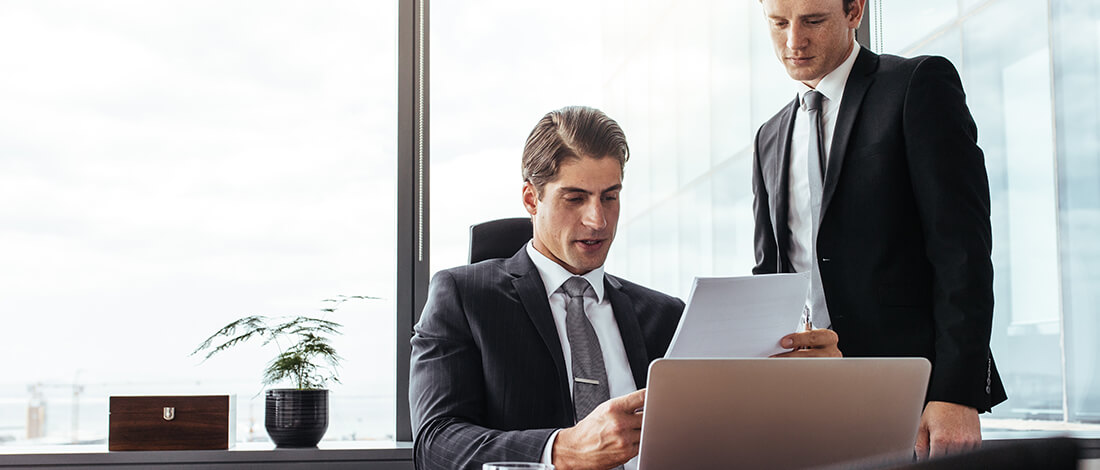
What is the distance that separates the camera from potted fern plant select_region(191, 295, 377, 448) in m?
2.88

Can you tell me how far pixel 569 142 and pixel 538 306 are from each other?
30cm

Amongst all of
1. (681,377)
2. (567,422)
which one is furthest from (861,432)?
(567,422)

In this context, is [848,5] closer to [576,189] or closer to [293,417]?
[576,189]

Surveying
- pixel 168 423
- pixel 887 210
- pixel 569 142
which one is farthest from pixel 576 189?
pixel 168 423

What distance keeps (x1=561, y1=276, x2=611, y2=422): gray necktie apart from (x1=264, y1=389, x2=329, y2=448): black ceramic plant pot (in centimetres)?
136

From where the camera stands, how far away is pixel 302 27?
10.6 ft

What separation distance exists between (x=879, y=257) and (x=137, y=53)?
7.99ft

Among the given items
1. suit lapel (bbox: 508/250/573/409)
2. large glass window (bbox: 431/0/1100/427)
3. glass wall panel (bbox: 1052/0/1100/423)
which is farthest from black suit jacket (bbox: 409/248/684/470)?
glass wall panel (bbox: 1052/0/1100/423)

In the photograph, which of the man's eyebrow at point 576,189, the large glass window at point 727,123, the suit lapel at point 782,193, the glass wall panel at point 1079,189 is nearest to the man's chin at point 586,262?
the man's eyebrow at point 576,189

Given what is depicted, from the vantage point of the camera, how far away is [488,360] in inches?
67.1

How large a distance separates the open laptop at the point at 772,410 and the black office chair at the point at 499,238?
107 centimetres

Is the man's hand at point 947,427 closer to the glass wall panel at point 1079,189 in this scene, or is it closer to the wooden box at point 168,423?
the glass wall panel at point 1079,189

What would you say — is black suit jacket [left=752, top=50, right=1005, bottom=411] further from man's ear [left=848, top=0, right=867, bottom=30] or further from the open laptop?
the open laptop

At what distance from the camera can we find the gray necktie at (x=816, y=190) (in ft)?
6.35
